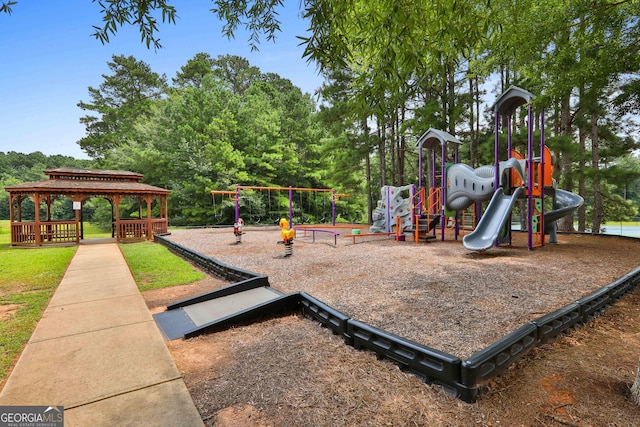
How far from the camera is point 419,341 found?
119 inches

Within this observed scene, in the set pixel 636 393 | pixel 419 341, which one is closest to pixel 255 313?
pixel 419 341

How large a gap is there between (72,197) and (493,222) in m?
17.1

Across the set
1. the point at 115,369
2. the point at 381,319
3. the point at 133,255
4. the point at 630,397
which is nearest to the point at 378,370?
the point at 381,319

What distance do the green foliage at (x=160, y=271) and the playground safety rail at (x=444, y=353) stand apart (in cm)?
184

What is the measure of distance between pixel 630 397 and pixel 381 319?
2.12 metres

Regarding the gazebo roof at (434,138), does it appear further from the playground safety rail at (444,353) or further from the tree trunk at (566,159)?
the playground safety rail at (444,353)

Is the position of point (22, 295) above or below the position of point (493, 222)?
below

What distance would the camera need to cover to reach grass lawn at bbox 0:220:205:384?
11.2ft

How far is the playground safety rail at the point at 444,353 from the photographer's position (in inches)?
87.7

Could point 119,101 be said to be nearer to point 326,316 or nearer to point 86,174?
point 86,174

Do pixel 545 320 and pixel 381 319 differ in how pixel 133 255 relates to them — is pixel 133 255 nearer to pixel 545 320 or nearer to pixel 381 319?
pixel 381 319

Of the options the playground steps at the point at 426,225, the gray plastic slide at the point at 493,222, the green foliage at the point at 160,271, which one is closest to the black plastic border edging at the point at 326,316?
the green foliage at the point at 160,271

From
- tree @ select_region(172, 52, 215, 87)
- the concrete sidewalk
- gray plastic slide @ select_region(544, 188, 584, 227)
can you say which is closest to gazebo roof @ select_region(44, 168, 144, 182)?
the concrete sidewalk

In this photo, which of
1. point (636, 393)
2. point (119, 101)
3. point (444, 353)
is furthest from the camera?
point (119, 101)
